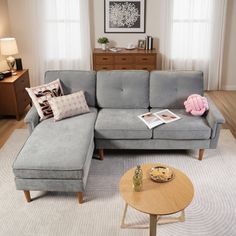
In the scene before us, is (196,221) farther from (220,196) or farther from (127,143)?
(127,143)

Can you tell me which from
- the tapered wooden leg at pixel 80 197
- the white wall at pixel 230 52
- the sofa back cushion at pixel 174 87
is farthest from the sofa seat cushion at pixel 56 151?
the white wall at pixel 230 52

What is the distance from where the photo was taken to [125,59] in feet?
17.5

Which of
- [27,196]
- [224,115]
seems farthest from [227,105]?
[27,196]

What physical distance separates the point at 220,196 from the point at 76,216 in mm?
1345

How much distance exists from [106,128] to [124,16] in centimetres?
289

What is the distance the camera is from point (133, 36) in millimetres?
5582

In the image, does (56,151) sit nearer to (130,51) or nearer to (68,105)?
(68,105)

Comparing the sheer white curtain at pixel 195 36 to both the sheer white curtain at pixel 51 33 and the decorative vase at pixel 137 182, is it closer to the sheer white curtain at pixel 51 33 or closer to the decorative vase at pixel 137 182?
the sheer white curtain at pixel 51 33

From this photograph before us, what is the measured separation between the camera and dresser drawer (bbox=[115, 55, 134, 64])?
17.4ft

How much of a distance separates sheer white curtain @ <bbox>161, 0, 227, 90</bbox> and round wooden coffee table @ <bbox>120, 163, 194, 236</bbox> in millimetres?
3484

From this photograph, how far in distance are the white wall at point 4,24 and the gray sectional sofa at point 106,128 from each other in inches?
63.3

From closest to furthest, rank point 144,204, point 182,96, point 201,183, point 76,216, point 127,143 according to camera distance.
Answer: point 144,204 → point 76,216 → point 201,183 → point 127,143 → point 182,96

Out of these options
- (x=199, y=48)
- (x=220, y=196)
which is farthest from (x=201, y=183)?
(x=199, y=48)

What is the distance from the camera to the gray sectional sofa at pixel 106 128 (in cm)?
266
